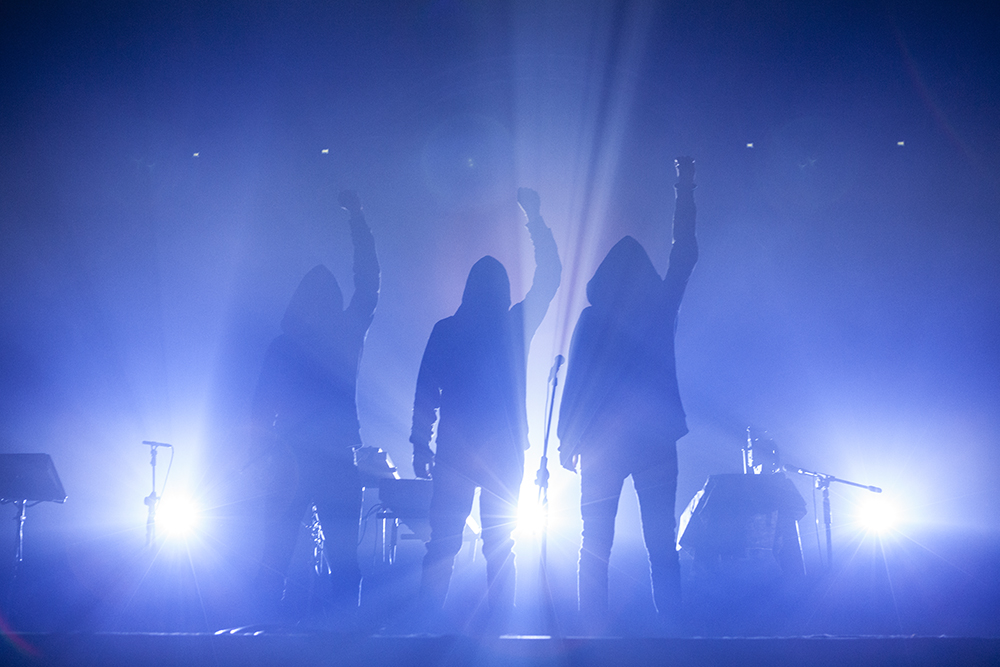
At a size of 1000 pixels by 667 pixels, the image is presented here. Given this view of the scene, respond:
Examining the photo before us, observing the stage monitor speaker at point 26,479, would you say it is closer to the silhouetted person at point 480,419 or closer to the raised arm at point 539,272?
the silhouetted person at point 480,419

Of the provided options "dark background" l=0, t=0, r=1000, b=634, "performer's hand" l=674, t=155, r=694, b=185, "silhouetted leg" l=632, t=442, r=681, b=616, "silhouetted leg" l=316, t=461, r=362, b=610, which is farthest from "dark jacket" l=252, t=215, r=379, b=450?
"dark background" l=0, t=0, r=1000, b=634

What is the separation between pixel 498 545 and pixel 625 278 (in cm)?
118

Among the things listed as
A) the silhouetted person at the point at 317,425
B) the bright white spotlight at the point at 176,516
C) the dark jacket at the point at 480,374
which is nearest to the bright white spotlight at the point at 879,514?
the dark jacket at the point at 480,374

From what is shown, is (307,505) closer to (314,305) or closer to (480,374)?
(314,305)

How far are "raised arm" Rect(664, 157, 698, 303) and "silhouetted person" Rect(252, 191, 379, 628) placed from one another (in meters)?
1.35

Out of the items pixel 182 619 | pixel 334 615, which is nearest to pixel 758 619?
pixel 334 615

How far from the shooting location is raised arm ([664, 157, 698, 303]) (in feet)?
8.63

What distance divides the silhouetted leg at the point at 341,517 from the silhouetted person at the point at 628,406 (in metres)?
0.98

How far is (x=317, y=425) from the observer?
2.98m

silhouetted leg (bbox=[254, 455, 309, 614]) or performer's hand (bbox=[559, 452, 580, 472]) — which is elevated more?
performer's hand (bbox=[559, 452, 580, 472])

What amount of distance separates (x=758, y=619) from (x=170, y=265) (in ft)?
19.8

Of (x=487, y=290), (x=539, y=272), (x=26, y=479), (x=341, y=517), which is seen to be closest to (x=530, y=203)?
(x=539, y=272)

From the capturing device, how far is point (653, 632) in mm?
2246

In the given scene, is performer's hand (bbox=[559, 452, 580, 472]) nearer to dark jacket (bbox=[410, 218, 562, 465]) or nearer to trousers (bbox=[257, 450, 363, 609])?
dark jacket (bbox=[410, 218, 562, 465])
